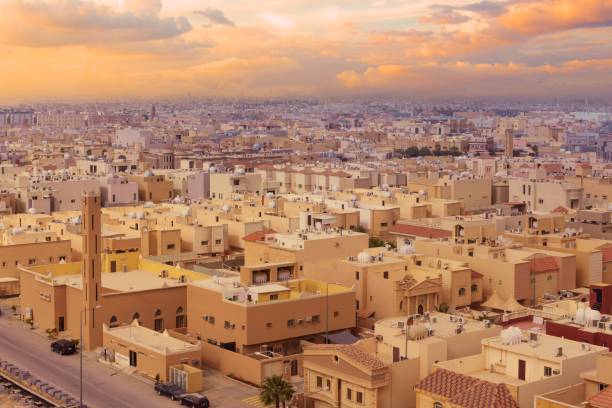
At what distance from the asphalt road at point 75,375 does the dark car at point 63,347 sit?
0.14 m

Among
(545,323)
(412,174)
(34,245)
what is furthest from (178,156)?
(545,323)

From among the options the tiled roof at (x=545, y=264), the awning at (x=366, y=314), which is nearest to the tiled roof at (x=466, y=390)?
the awning at (x=366, y=314)

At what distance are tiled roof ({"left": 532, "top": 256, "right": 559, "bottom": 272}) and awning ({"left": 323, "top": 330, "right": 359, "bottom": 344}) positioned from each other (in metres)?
7.40

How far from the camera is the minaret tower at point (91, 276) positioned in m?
26.4

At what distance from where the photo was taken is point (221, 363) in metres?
24.3

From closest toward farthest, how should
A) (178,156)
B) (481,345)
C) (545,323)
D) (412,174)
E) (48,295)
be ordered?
(481,345) < (545,323) < (48,295) < (412,174) < (178,156)

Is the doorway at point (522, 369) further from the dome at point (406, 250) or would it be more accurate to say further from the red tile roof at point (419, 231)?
the red tile roof at point (419, 231)

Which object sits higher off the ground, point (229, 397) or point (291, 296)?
point (291, 296)

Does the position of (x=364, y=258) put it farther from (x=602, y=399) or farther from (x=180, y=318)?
(x=602, y=399)

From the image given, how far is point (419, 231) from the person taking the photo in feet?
130

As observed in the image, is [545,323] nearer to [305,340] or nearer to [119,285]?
[305,340]

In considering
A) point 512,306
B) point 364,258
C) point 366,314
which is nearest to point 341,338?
point 366,314

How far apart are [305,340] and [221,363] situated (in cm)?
244

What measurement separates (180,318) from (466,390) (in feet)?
37.0
